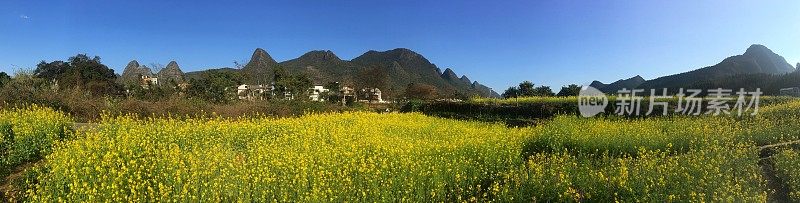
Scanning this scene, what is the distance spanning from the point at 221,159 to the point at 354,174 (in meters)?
1.81

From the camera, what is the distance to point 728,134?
944 centimetres

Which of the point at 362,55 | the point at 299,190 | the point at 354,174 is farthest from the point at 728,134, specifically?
the point at 362,55

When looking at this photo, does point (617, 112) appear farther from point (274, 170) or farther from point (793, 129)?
point (274, 170)

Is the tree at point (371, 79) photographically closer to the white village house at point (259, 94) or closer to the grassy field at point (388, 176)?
the white village house at point (259, 94)

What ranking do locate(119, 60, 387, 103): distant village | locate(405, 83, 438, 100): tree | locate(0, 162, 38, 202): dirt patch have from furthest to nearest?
locate(405, 83, 438, 100): tree → locate(119, 60, 387, 103): distant village → locate(0, 162, 38, 202): dirt patch

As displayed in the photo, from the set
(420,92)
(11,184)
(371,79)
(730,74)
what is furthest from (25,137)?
(730,74)

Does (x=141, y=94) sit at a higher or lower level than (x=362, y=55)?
lower

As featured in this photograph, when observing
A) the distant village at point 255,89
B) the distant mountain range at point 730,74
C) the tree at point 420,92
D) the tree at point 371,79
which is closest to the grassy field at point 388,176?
the distant village at point 255,89

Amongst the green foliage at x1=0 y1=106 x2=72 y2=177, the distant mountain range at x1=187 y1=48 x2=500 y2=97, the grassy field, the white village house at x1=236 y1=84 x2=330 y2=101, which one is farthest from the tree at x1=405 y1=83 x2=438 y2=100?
the grassy field

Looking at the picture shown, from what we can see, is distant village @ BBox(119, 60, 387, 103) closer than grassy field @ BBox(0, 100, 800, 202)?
No

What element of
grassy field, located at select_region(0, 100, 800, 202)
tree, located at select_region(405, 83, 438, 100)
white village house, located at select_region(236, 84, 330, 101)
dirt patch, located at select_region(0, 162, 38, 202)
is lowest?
dirt patch, located at select_region(0, 162, 38, 202)

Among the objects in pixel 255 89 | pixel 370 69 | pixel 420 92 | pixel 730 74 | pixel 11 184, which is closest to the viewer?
pixel 11 184

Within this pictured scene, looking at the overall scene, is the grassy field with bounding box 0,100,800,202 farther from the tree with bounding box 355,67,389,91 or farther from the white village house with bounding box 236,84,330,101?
the tree with bounding box 355,67,389,91

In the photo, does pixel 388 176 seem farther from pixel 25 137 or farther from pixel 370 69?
pixel 370 69
